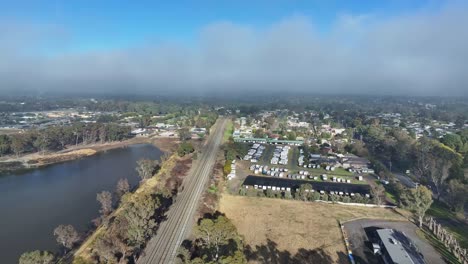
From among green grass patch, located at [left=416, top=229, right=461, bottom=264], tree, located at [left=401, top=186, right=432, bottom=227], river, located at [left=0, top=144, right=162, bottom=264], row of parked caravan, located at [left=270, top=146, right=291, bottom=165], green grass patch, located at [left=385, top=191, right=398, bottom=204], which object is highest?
tree, located at [left=401, top=186, right=432, bottom=227]

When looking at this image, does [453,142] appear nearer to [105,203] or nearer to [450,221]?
[450,221]

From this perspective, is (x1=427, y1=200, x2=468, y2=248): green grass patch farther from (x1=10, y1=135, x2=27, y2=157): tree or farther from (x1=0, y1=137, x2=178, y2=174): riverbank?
(x1=10, y1=135, x2=27, y2=157): tree

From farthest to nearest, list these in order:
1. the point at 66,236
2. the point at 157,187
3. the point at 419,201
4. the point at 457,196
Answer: the point at 157,187, the point at 457,196, the point at 419,201, the point at 66,236

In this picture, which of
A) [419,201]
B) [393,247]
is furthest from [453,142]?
[393,247]

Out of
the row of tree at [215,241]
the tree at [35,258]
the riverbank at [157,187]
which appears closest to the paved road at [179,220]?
the riverbank at [157,187]

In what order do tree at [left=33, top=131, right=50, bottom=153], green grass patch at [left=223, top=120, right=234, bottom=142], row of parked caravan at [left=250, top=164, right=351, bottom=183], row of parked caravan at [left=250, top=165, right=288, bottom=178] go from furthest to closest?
green grass patch at [left=223, top=120, right=234, bottom=142]
tree at [left=33, top=131, right=50, bottom=153]
row of parked caravan at [left=250, top=165, right=288, bottom=178]
row of parked caravan at [left=250, top=164, right=351, bottom=183]

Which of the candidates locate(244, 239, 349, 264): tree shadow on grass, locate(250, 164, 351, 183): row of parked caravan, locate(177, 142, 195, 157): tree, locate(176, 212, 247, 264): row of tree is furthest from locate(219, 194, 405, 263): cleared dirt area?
locate(177, 142, 195, 157): tree

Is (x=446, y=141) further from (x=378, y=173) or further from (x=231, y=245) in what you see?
(x=231, y=245)
